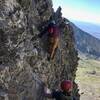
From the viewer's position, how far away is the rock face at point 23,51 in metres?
25.0

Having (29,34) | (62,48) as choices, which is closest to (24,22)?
(29,34)

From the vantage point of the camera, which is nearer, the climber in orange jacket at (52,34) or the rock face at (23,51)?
the rock face at (23,51)

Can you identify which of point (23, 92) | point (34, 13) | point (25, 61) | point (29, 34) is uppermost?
point (34, 13)

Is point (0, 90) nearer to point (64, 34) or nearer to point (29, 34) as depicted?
point (29, 34)

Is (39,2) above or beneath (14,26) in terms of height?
above

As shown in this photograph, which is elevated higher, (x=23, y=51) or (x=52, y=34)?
(x=52, y=34)

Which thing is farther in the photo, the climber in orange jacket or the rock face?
the climber in orange jacket

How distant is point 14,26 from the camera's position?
86.8 ft

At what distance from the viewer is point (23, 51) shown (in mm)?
27266

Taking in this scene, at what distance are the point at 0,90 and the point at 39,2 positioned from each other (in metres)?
14.1

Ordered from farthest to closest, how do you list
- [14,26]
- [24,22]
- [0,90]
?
[24,22] < [14,26] < [0,90]

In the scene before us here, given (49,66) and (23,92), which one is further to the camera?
(49,66)

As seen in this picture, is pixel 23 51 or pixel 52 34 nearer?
pixel 23 51

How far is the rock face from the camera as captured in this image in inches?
983
